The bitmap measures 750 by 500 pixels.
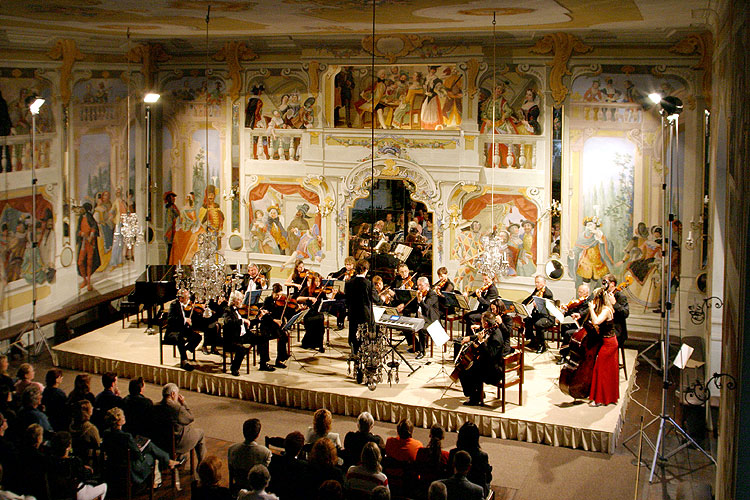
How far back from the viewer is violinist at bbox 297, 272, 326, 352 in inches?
500

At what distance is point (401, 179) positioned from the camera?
14984 mm

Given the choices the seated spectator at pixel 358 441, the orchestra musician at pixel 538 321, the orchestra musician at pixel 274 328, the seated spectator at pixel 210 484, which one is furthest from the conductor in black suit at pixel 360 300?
the seated spectator at pixel 210 484

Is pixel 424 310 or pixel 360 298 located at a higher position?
pixel 360 298

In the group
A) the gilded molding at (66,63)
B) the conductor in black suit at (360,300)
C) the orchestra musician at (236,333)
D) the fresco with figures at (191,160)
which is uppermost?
the gilded molding at (66,63)

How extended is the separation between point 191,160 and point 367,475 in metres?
9.68

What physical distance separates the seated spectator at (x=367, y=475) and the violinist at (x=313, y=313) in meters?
5.19

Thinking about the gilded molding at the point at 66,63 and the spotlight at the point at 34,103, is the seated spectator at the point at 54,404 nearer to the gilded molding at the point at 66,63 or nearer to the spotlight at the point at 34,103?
the spotlight at the point at 34,103

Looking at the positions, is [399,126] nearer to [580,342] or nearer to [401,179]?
[401,179]

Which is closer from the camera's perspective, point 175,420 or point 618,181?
point 175,420

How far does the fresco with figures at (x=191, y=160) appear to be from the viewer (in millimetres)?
15914

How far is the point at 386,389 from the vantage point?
11.5 meters

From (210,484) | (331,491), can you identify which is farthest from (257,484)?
(331,491)

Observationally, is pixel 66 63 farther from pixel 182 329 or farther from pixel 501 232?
pixel 501 232

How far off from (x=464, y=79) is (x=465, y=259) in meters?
2.76
